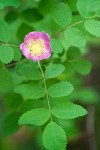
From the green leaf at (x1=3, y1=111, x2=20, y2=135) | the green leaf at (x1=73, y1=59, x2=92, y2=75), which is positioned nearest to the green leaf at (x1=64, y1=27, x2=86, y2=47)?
the green leaf at (x1=73, y1=59, x2=92, y2=75)

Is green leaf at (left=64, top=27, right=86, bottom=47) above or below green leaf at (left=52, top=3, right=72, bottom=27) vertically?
below

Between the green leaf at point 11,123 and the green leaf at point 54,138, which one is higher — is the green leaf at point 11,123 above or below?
below

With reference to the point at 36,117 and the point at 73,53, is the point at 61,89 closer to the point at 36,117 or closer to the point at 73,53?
the point at 36,117

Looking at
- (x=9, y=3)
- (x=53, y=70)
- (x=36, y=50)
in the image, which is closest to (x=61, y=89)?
(x=53, y=70)

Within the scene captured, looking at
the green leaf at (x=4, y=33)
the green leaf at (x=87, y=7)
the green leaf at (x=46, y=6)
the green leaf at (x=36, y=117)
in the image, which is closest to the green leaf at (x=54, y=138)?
the green leaf at (x=36, y=117)

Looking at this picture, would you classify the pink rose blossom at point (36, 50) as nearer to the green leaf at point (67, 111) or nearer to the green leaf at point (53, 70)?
the green leaf at point (53, 70)

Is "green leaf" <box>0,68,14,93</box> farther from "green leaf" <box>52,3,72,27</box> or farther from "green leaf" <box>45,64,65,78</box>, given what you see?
"green leaf" <box>52,3,72,27</box>
